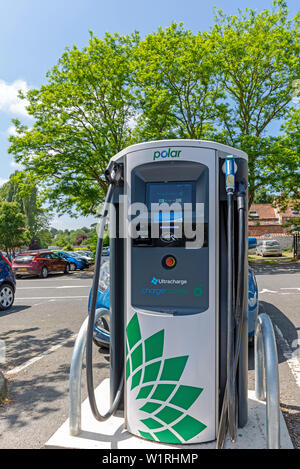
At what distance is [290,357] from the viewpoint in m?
4.70

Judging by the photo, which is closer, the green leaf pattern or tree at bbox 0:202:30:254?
the green leaf pattern

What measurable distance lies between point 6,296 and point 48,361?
419cm

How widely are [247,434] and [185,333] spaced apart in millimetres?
914

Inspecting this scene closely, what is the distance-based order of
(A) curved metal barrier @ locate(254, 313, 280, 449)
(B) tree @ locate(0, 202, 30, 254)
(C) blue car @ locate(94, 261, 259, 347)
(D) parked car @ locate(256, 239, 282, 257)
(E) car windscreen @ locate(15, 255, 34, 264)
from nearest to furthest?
(A) curved metal barrier @ locate(254, 313, 280, 449) < (C) blue car @ locate(94, 261, 259, 347) < (E) car windscreen @ locate(15, 255, 34, 264) < (D) parked car @ locate(256, 239, 282, 257) < (B) tree @ locate(0, 202, 30, 254)

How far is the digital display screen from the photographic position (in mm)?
2582

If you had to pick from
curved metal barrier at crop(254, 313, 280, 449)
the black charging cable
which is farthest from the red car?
curved metal barrier at crop(254, 313, 280, 449)

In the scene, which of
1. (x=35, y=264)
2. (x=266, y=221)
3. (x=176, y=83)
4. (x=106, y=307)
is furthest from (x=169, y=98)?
(x=266, y=221)

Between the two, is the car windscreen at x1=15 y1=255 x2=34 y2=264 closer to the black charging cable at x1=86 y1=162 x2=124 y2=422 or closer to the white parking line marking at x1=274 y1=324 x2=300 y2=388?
the white parking line marking at x1=274 y1=324 x2=300 y2=388

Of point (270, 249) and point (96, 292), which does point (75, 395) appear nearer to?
point (96, 292)

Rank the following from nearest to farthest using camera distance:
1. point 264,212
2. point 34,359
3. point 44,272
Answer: point 34,359
point 44,272
point 264,212

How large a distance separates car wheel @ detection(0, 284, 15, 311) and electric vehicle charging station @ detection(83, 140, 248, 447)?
253 inches
